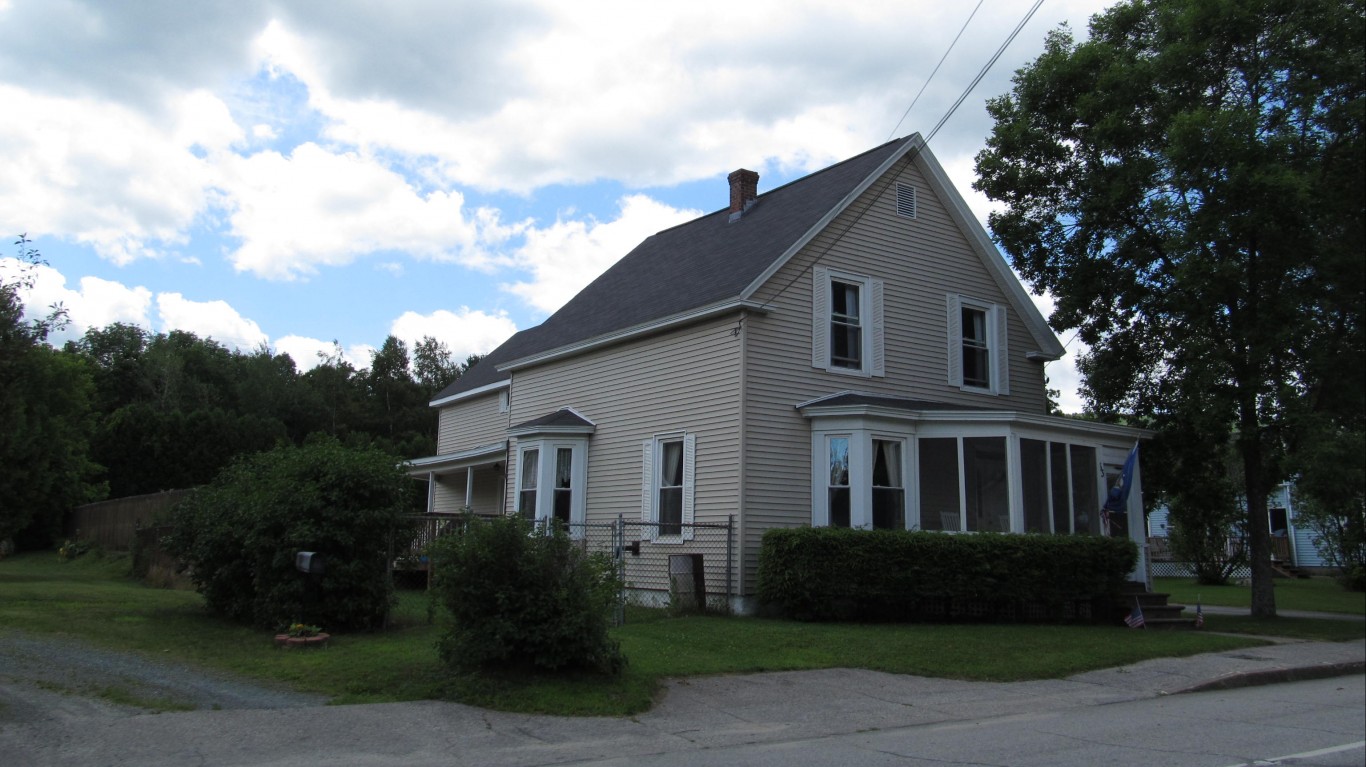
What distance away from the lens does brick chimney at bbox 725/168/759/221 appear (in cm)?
2208

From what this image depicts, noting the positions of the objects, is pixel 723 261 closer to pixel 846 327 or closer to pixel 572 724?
pixel 846 327

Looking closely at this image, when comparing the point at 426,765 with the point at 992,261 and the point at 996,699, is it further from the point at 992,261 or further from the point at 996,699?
the point at 992,261

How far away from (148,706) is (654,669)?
475 cm

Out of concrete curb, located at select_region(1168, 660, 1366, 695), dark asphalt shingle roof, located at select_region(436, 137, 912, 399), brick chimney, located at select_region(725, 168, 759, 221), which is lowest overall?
concrete curb, located at select_region(1168, 660, 1366, 695)

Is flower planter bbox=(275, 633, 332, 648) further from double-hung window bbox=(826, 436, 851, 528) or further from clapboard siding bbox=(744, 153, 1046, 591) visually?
double-hung window bbox=(826, 436, 851, 528)

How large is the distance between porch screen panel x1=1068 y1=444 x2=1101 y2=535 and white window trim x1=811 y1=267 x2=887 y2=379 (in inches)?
159

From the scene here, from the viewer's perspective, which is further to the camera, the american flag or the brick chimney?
the brick chimney

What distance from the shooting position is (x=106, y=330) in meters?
68.1

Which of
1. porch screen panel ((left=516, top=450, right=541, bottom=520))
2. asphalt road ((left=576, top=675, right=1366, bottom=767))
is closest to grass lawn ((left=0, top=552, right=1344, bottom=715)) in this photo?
asphalt road ((left=576, top=675, right=1366, bottom=767))

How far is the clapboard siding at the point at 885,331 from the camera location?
16.4 m

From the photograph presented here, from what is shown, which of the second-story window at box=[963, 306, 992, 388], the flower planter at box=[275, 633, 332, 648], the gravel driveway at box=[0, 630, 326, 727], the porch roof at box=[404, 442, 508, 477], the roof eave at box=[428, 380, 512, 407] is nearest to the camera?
the gravel driveway at box=[0, 630, 326, 727]

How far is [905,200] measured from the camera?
19.4 metres

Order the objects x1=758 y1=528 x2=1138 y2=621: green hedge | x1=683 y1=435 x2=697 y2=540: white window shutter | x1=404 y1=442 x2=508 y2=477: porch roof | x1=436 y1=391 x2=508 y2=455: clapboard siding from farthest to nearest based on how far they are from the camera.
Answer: x1=436 y1=391 x2=508 y2=455: clapboard siding
x1=404 y1=442 x2=508 y2=477: porch roof
x1=683 y1=435 x2=697 y2=540: white window shutter
x1=758 y1=528 x2=1138 y2=621: green hedge

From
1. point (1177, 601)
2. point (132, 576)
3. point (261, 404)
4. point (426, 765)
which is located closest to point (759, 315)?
point (426, 765)
